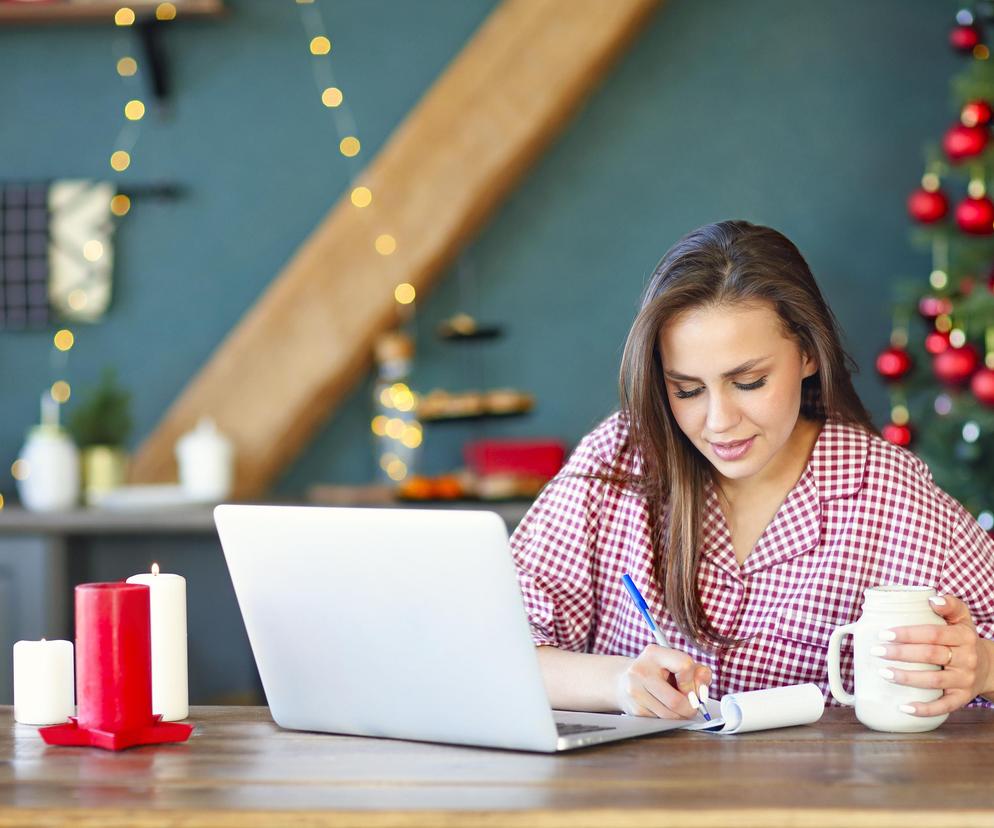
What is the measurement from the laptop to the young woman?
0.28 meters

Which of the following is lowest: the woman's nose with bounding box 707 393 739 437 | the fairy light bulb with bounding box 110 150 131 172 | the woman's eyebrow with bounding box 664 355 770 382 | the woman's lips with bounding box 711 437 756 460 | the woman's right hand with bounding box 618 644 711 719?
the woman's right hand with bounding box 618 644 711 719

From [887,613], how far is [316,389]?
2414 mm

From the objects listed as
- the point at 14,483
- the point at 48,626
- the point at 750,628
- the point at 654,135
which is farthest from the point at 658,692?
the point at 14,483

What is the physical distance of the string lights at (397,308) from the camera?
12.2 ft

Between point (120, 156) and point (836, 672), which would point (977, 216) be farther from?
point (120, 156)

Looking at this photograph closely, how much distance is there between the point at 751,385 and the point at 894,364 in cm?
179

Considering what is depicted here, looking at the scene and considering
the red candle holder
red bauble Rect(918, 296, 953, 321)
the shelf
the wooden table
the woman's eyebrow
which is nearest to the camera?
the wooden table

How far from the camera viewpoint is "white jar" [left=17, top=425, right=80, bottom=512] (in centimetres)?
336

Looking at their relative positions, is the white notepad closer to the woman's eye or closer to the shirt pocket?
the shirt pocket

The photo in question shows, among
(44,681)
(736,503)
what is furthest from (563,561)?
(44,681)

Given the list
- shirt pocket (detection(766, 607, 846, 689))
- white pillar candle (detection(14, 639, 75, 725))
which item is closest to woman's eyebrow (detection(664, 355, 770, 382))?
shirt pocket (detection(766, 607, 846, 689))

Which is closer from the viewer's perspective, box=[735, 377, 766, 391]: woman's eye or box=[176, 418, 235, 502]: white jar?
box=[735, 377, 766, 391]: woman's eye

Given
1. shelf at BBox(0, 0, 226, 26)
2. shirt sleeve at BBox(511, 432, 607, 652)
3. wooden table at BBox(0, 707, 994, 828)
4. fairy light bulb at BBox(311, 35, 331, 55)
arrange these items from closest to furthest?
wooden table at BBox(0, 707, 994, 828)
shirt sleeve at BBox(511, 432, 607, 652)
shelf at BBox(0, 0, 226, 26)
fairy light bulb at BBox(311, 35, 331, 55)

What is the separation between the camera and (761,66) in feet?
12.3
